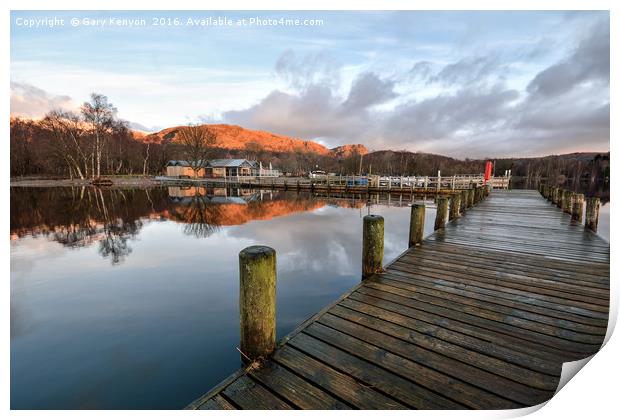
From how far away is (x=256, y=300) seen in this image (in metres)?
2.76

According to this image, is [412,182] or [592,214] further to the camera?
[412,182]

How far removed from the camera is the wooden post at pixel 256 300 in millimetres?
2730

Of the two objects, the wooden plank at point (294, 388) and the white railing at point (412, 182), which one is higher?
the white railing at point (412, 182)

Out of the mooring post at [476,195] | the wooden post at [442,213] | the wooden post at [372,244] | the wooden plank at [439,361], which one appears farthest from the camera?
the mooring post at [476,195]

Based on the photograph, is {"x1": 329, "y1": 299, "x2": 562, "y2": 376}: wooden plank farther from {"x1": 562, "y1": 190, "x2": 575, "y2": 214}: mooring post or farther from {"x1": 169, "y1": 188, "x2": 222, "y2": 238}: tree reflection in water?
{"x1": 562, "y1": 190, "x2": 575, "y2": 214}: mooring post

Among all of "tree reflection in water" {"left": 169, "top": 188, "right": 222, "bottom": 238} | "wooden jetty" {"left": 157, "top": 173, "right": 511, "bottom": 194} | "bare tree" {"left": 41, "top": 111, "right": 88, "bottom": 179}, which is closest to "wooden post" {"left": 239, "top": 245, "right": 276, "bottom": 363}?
"tree reflection in water" {"left": 169, "top": 188, "right": 222, "bottom": 238}

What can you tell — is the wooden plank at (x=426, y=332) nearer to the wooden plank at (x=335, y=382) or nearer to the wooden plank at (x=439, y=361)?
the wooden plank at (x=439, y=361)

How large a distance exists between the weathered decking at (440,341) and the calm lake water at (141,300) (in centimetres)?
237

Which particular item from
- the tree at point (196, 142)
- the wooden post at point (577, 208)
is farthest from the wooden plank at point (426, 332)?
the tree at point (196, 142)

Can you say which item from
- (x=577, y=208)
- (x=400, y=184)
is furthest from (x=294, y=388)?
(x=400, y=184)

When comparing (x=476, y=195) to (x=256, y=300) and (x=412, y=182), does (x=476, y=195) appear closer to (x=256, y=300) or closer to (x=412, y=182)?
(x=412, y=182)

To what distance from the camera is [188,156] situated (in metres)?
65.5

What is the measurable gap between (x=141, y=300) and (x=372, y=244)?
5687 millimetres
